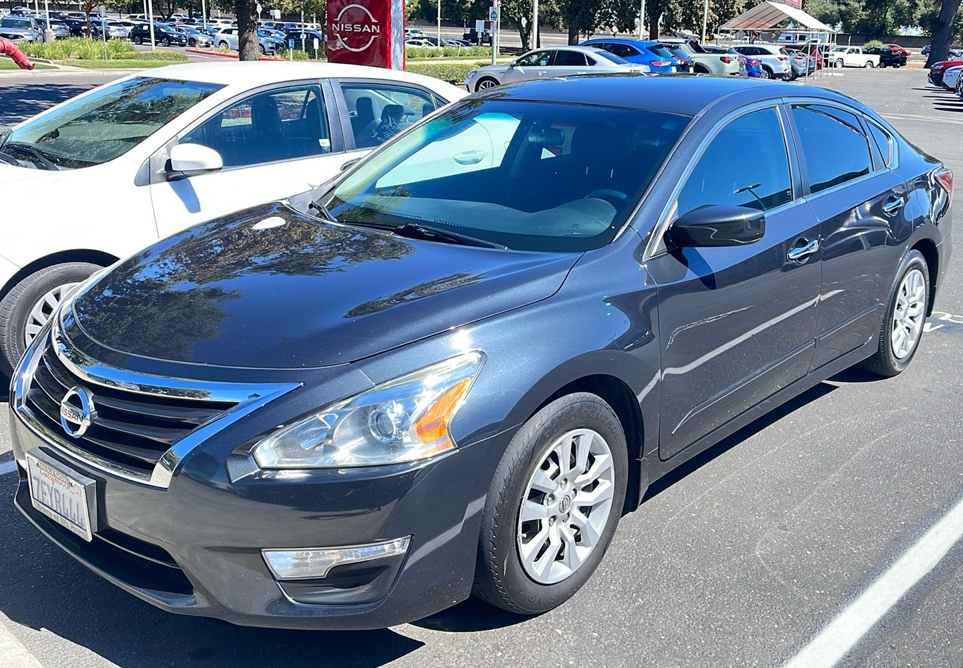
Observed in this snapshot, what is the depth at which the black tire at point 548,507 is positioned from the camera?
2795 mm

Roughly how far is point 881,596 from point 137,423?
2.53 m

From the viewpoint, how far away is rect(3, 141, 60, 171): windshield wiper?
5215 millimetres

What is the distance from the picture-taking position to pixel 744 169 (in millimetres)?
4000

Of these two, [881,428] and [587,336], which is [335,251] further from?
[881,428]

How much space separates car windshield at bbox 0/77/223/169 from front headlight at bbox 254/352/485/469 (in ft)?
10.9

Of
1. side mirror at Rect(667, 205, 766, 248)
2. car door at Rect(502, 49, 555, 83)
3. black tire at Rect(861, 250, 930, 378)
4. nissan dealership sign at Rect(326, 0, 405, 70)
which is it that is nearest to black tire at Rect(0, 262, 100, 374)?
side mirror at Rect(667, 205, 766, 248)

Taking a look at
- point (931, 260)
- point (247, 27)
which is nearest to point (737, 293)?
point (931, 260)

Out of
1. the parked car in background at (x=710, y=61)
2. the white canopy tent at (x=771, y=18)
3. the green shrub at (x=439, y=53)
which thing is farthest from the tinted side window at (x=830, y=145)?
the green shrub at (x=439, y=53)

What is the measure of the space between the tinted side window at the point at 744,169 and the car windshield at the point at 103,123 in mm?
3162

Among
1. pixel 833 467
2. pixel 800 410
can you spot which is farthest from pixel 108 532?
pixel 800 410

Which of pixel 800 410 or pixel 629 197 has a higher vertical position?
pixel 629 197

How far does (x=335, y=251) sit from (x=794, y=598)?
2011 mm

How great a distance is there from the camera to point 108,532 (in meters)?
2.72

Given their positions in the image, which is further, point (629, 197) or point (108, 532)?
point (629, 197)
